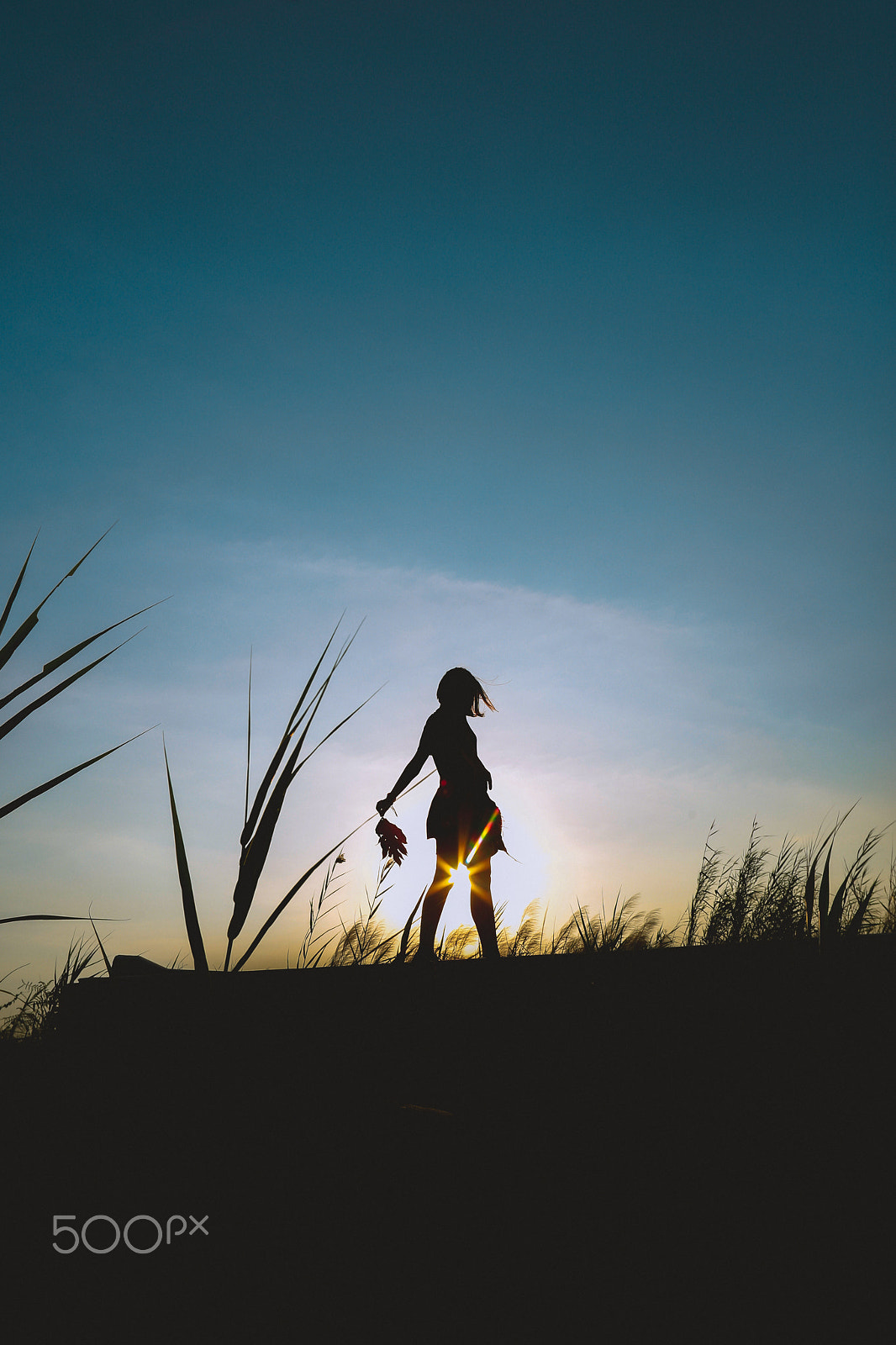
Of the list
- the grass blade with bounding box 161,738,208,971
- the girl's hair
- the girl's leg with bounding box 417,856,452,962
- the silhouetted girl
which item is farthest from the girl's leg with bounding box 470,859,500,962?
the grass blade with bounding box 161,738,208,971

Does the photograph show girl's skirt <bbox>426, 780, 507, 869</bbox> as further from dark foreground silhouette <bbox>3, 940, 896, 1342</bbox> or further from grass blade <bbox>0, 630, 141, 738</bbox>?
grass blade <bbox>0, 630, 141, 738</bbox>

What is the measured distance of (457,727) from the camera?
3.47m

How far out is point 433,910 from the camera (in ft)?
10.3

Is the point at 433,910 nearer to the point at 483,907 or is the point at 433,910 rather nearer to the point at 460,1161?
the point at 483,907

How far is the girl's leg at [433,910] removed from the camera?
3.01 metres

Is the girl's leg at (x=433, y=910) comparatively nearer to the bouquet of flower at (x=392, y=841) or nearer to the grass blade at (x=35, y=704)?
the bouquet of flower at (x=392, y=841)

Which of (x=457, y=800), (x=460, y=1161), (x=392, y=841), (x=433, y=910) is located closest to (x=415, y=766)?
(x=457, y=800)

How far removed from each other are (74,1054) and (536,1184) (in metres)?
1.30

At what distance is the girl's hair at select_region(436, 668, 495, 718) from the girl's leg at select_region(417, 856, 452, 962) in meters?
0.72

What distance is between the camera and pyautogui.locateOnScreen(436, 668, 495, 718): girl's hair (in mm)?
3525

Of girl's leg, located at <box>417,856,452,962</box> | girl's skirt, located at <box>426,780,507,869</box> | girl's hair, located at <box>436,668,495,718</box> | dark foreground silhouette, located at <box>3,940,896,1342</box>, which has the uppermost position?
girl's hair, located at <box>436,668,495,718</box>

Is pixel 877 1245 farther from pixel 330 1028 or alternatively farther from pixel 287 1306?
pixel 330 1028

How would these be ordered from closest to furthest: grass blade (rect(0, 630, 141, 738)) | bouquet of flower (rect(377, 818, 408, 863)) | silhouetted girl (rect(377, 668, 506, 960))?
grass blade (rect(0, 630, 141, 738)), bouquet of flower (rect(377, 818, 408, 863)), silhouetted girl (rect(377, 668, 506, 960))

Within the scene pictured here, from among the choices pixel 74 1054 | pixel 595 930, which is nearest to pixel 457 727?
pixel 595 930
